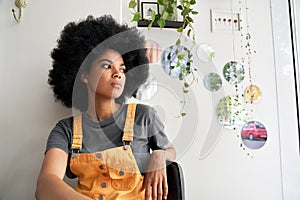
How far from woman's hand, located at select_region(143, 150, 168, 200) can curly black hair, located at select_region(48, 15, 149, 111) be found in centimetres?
33

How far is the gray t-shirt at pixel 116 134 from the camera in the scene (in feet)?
3.18

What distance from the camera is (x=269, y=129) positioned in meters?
1.46

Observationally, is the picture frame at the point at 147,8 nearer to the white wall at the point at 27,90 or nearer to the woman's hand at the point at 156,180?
the white wall at the point at 27,90

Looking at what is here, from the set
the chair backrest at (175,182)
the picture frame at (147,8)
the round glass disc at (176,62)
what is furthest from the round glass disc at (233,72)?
the chair backrest at (175,182)

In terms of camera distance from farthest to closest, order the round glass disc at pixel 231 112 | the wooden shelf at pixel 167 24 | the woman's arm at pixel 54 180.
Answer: the round glass disc at pixel 231 112, the wooden shelf at pixel 167 24, the woman's arm at pixel 54 180

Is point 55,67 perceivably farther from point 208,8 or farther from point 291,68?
point 291,68

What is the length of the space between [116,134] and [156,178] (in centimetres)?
23

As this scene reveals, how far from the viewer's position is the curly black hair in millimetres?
1049

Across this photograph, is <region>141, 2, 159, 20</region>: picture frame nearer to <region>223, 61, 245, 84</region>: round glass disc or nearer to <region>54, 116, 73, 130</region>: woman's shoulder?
<region>223, 61, 245, 84</region>: round glass disc

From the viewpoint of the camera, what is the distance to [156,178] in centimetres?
88

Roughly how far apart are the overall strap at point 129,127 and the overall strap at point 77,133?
156mm

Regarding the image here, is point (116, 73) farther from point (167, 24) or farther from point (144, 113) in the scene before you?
point (167, 24)

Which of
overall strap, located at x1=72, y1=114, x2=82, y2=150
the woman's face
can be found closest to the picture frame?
the woman's face

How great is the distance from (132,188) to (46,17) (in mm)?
794
